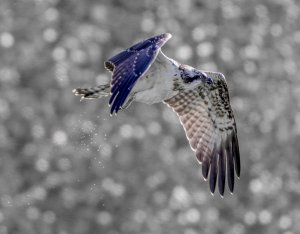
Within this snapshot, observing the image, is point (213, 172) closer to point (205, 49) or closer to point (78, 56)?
point (78, 56)

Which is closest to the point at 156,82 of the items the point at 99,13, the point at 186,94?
the point at 186,94

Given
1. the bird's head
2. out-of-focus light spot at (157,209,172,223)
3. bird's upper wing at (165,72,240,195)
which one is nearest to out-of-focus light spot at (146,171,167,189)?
out-of-focus light spot at (157,209,172,223)

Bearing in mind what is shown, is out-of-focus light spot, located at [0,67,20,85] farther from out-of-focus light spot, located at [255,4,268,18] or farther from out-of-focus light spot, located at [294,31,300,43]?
out-of-focus light spot, located at [294,31,300,43]

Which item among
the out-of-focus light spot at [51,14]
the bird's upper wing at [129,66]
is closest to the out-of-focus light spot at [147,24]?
the out-of-focus light spot at [51,14]

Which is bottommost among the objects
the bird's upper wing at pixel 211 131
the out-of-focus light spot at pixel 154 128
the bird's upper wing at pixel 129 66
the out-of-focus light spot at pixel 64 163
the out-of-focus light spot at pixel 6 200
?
the out-of-focus light spot at pixel 6 200

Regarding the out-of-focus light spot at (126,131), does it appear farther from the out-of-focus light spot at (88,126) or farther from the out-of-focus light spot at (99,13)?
the out-of-focus light spot at (99,13)

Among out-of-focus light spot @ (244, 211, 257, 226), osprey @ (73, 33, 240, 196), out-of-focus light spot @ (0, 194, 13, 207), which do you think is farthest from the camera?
out-of-focus light spot @ (244, 211, 257, 226)
